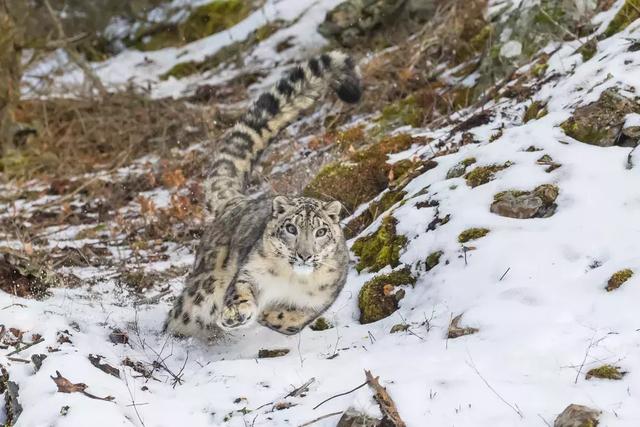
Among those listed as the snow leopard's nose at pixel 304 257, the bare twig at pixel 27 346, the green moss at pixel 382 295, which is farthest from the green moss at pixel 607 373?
the bare twig at pixel 27 346

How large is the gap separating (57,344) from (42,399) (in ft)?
2.43

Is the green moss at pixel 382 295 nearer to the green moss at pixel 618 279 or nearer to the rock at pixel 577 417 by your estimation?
the green moss at pixel 618 279

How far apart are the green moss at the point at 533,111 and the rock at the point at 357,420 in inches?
157

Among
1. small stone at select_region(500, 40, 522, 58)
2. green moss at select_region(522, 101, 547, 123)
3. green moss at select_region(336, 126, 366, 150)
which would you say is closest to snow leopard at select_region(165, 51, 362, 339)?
green moss at select_region(522, 101, 547, 123)

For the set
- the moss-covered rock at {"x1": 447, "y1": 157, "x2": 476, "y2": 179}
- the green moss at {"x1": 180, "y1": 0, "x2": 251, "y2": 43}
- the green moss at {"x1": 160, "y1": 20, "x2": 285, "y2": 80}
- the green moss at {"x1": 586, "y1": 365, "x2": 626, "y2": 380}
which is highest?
the green moss at {"x1": 586, "y1": 365, "x2": 626, "y2": 380}

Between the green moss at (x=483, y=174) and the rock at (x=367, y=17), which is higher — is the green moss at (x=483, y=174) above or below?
above

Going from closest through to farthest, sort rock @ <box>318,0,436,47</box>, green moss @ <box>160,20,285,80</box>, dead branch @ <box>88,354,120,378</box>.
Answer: dead branch @ <box>88,354,120,378</box> < rock @ <box>318,0,436,47</box> < green moss @ <box>160,20,285,80</box>

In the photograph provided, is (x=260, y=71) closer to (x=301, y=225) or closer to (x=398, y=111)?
(x=398, y=111)

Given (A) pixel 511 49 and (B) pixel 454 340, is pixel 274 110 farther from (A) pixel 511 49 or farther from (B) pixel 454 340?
(A) pixel 511 49

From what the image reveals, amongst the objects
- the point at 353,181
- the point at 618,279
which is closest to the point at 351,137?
the point at 353,181

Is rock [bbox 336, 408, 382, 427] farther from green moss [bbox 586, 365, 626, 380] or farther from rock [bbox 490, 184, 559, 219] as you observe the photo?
rock [bbox 490, 184, 559, 219]

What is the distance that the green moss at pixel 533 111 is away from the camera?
682cm

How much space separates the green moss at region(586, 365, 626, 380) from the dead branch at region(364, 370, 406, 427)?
95 cm

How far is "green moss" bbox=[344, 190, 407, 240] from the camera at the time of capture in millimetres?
6823
